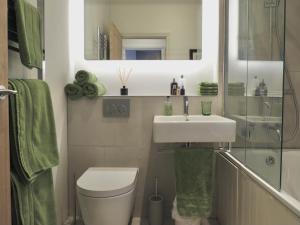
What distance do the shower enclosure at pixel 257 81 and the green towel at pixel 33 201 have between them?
43.4 inches

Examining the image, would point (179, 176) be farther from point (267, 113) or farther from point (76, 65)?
point (76, 65)

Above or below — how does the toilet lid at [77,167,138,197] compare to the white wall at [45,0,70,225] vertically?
below

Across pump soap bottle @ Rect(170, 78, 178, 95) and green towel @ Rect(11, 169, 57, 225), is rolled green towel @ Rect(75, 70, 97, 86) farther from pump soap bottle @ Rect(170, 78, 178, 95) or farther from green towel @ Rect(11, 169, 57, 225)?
green towel @ Rect(11, 169, 57, 225)

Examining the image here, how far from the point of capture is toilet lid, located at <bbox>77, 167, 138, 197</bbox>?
163cm

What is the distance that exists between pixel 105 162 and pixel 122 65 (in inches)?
31.9

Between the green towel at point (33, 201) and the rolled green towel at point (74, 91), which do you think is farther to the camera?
the rolled green towel at point (74, 91)

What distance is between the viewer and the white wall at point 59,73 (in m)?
1.83

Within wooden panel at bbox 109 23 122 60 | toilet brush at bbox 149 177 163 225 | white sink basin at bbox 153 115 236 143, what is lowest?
toilet brush at bbox 149 177 163 225

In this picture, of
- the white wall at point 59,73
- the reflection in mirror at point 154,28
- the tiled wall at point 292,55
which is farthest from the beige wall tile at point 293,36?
the white wall at point 59,73

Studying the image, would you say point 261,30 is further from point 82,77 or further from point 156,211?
point 156,211

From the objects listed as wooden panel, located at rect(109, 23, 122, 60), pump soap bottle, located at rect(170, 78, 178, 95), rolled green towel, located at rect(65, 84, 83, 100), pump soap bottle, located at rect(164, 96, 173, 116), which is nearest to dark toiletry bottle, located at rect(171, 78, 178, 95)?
pump soap bottle, located at rect(170, 78, 178, 95)

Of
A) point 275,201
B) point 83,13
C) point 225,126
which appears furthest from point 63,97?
point 275,201

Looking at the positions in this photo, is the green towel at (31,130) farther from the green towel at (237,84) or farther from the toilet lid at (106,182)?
the green towel at (237,84)

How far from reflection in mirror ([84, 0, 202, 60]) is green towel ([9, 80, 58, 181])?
1.03 m
